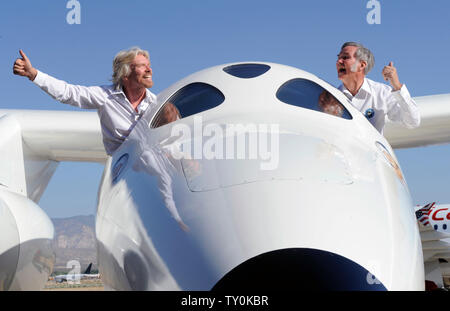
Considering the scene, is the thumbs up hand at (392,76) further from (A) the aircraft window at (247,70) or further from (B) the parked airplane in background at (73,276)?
(B) the parked airplane in background at (73,276)

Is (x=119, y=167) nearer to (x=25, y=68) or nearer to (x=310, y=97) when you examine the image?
(x=310, y=97)

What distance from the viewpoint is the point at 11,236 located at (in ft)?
21.6

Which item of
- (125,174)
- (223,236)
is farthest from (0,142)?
(223,236)

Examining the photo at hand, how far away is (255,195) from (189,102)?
1.49m

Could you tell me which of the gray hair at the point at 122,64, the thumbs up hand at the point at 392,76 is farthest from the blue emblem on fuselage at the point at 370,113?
the gray hair at the point at 122,64

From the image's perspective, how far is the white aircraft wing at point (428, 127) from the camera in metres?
9.36

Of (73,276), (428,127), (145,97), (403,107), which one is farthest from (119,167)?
(73,276)

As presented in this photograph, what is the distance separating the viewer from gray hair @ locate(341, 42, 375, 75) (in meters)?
6.28

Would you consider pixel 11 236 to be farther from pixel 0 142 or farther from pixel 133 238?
pixel 133 238

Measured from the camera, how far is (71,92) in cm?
580

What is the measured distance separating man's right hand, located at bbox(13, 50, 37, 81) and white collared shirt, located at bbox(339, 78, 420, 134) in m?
3.08

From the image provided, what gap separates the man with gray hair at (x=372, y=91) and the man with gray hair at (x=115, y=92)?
204 centimetres

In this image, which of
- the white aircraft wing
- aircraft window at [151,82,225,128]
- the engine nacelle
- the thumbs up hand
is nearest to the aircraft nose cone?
aircraft window at [151,82,225,128]

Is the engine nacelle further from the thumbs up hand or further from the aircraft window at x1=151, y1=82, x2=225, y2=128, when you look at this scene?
the thumbs up hand
